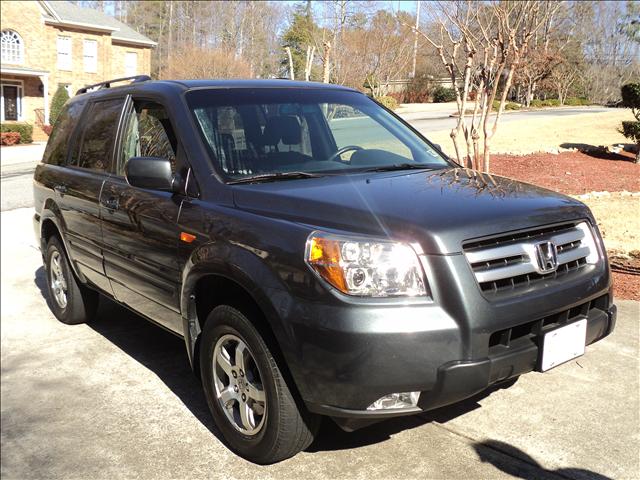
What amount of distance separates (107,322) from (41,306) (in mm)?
865

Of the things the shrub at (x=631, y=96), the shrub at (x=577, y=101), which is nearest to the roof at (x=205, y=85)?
the shrub at (x=631, y=96)

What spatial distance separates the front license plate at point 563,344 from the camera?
2.97 meters

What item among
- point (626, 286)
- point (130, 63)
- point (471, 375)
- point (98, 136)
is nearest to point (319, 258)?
point (471, 375)

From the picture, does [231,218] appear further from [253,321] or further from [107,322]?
[107,322]

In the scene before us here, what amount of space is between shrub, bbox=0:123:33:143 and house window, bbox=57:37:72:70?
8328 millimetres

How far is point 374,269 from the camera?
2.72 meters

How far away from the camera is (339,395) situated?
2.73 metres

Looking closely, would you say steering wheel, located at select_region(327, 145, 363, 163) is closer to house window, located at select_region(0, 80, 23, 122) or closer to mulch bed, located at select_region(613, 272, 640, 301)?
mulch bed, located at select_region(613, 272, 640, 301)

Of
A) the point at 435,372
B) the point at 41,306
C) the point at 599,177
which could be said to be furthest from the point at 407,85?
the point at 435,372

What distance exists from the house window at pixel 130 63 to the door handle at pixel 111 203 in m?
39.4

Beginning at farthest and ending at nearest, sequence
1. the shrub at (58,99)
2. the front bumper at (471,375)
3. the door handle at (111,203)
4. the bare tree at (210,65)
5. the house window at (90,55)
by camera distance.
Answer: the house window at (90,55)
the shrub at (58,99)
the bare tree at (210,65)
the door handle at (111,203)
the front bumper at (471,375)

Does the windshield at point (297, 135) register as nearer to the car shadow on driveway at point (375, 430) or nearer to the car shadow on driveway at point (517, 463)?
the car shadow on driveway at point (375, 430)

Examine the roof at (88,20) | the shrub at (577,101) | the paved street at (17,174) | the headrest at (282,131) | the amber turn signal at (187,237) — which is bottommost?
the paved street at (17,174)

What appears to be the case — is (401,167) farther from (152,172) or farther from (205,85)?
(152,172)
